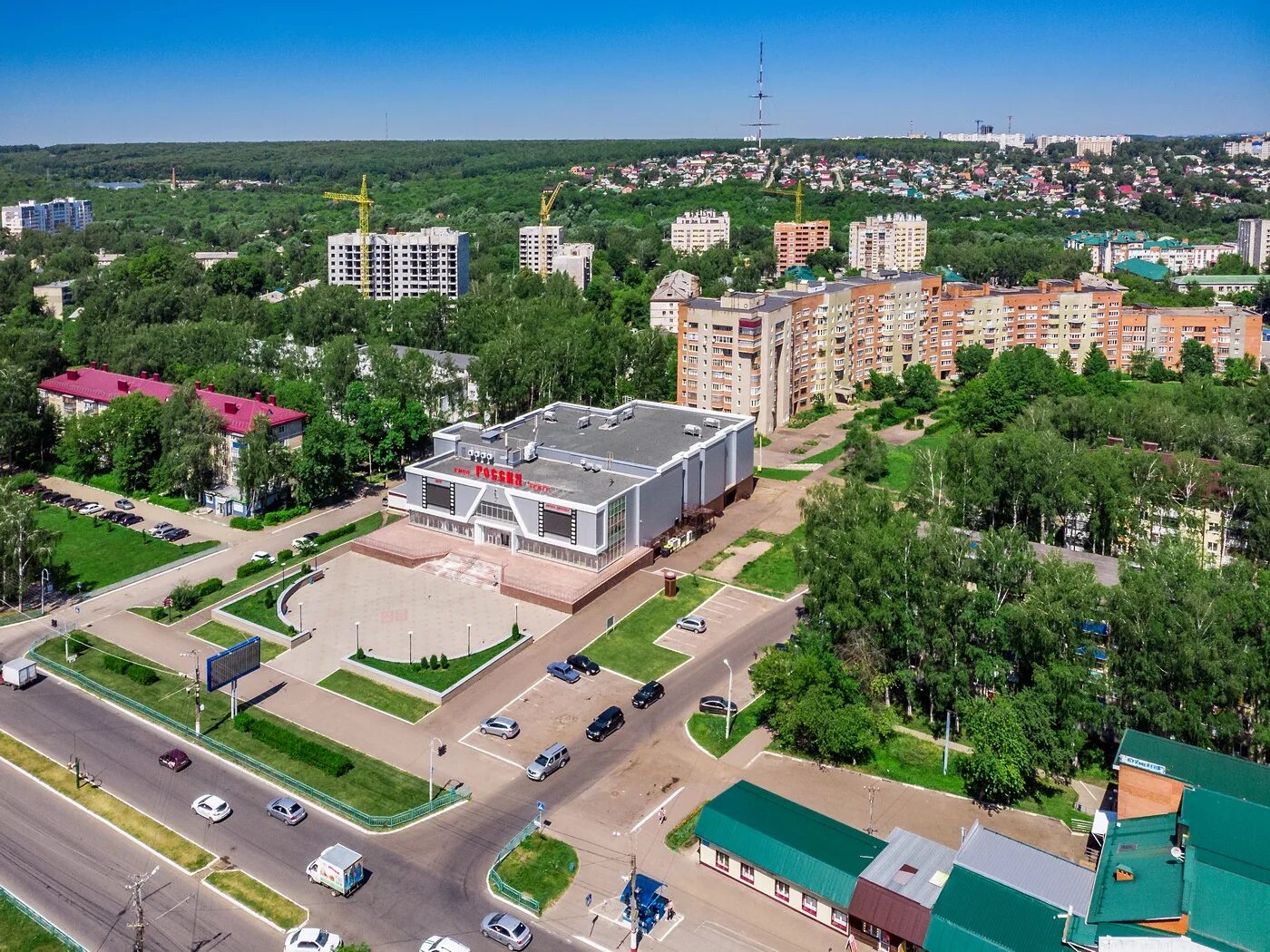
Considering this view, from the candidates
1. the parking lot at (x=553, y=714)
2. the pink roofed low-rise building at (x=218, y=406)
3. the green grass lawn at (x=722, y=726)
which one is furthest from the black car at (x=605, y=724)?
the pink roofed low-rise building at (x=218, y=406)

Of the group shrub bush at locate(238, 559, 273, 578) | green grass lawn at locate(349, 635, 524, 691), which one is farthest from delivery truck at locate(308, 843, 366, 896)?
shrub bush at locate(238, 559, 273, 578)

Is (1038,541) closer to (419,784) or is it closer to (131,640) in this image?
(419,784)

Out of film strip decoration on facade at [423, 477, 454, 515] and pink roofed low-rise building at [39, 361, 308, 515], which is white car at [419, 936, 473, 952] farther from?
pink roofed low-rise building at [39, 361, 308, 515]

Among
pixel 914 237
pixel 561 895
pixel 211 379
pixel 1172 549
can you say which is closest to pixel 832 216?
pixel 914 237

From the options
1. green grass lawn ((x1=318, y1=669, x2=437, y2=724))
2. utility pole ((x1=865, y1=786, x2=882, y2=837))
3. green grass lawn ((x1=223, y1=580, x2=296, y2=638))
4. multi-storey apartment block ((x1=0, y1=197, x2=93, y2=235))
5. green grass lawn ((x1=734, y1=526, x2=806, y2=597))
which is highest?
multi-storey apartment block ((x1=0, y1=197, x2=93, y2=235))

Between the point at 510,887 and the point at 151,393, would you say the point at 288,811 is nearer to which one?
the point at 510,887

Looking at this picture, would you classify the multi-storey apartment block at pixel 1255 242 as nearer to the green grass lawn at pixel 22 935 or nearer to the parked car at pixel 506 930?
the parked car at pixel 506 930
